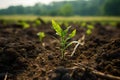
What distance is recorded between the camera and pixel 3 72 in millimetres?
3111

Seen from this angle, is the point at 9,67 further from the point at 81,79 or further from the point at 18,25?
the point at 18,25

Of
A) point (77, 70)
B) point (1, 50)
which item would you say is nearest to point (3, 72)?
point (1, 50)

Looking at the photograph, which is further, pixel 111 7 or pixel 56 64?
pixel 111 7

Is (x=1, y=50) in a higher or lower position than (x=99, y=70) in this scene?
higher

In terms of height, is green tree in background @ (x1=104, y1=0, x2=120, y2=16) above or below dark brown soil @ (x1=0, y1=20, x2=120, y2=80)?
below

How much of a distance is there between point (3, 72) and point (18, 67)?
0.25 m

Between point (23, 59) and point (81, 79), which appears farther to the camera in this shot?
point (23, 59)

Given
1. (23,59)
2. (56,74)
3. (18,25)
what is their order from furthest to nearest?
1. (18,25)
2. (23,59)
3. (56,74)

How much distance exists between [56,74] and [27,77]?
0.52m

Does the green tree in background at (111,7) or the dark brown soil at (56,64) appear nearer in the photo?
the dark brown soil at (56,64)

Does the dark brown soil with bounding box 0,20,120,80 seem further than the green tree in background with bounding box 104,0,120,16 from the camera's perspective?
No

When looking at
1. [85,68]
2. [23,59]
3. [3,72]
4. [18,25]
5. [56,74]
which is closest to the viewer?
[56,74]

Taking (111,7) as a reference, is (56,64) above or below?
above

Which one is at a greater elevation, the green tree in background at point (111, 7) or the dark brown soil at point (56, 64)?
the dark brown soil at point (56, 64)
